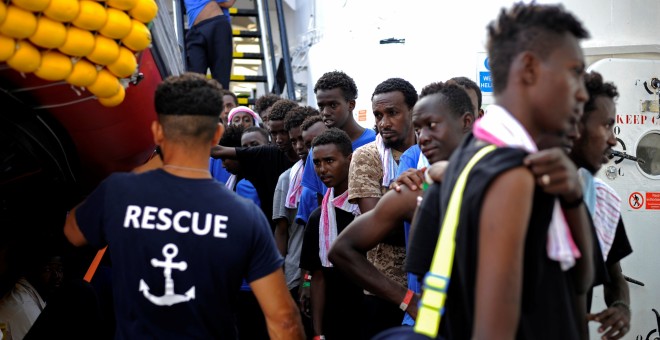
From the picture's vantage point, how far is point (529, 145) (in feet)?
6.56

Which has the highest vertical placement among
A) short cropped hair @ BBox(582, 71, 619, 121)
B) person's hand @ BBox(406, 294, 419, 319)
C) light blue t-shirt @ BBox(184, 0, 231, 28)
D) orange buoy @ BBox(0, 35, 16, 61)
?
light blue t-shirt @ BBox(184, 0, 231, 28)

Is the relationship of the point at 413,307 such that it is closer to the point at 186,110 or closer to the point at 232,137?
the point at 186,110

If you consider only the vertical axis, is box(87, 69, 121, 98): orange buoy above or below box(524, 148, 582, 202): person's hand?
above

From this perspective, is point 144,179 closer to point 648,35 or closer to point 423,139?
point 423,139

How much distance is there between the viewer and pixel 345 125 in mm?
5316

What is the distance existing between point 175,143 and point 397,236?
1.40 metres

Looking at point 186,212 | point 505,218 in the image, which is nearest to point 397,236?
point 186,212

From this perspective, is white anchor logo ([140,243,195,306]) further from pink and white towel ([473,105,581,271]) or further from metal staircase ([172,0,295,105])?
metal staircase ([172,0,295,105])

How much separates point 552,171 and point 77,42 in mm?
1726

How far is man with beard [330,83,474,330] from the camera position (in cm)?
323

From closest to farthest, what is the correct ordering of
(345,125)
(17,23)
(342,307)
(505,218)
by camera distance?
1. (505,218)
2. (17,23)
3. (342,307)
4. (345,125)

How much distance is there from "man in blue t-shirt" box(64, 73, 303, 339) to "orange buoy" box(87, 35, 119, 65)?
230 millimetres

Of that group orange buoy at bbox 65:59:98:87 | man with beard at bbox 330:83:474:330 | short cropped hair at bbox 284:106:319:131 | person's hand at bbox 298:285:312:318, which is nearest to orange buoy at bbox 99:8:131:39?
orange buoy at bbox 65:59:98:87

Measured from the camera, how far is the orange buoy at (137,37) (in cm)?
289
